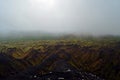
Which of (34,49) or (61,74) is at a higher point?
(34,49)

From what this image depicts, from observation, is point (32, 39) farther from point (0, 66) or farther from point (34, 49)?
point (0, 66)

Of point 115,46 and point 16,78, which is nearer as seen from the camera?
point 16,78

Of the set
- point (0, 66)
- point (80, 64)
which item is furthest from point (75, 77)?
point (0, 66)

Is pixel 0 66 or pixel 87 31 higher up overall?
pixel 87 31

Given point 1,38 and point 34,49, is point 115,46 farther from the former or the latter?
point 1,38

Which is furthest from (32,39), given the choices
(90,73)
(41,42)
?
(90,73)

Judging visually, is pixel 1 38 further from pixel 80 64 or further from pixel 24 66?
pixel 80 64

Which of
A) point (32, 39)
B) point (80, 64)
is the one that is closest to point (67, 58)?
point (80, 64)

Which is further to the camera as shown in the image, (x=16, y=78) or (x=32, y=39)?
(x=32, y=39)
